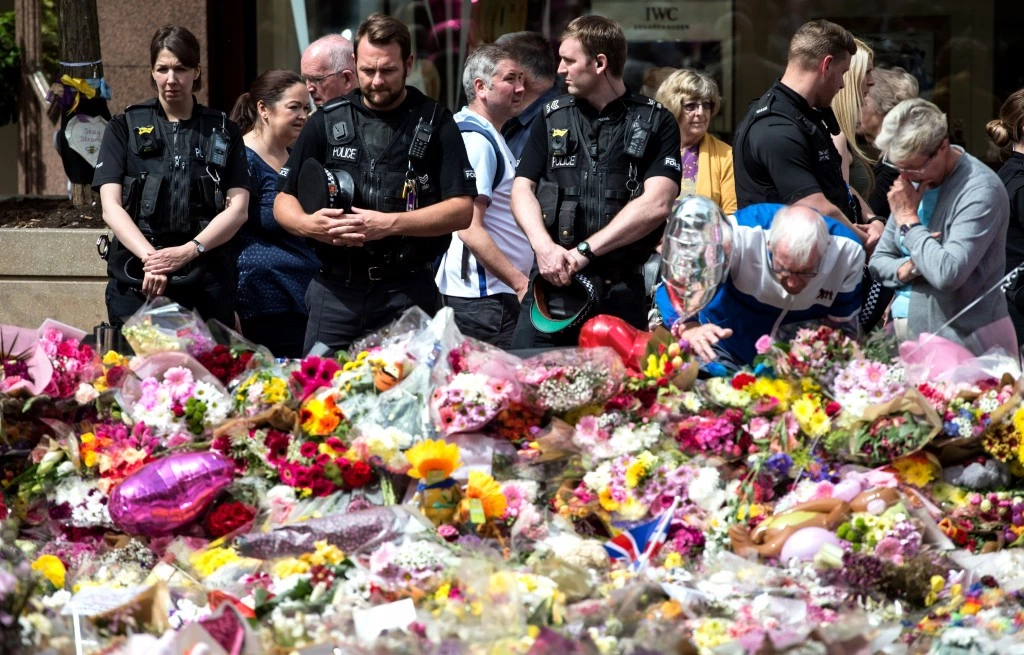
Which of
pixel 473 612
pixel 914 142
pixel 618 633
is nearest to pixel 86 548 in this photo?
pixel 473 612

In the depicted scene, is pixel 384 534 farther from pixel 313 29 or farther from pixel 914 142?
pixel 313 29

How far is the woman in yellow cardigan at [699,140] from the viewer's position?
6012 mm

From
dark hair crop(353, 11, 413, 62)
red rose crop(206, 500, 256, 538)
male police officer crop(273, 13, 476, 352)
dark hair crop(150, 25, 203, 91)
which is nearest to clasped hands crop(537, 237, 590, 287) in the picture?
male police officer crop(273, 13, 476, 352)

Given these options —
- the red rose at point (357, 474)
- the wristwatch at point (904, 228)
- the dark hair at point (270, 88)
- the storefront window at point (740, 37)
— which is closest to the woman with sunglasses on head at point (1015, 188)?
the wristwatch at point (904, 228)

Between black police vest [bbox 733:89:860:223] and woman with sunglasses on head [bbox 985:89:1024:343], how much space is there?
1.97 ft

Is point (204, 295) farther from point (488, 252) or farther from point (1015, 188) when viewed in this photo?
point (1015, 188)

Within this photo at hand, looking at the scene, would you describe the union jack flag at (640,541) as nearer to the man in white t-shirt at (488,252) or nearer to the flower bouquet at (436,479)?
the flower bouquet at (436,479)

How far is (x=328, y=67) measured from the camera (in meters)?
5.76

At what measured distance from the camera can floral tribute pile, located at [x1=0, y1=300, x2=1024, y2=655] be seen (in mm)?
2895

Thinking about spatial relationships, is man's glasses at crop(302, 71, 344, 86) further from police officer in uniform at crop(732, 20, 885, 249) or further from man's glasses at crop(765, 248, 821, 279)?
man's glasses at crop(765, 248, 821, 279)

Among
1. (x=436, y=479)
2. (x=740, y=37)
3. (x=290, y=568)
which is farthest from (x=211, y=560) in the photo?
(x=740, y=37)

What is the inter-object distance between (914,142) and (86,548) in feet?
8.38

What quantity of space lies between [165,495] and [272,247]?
231 cm

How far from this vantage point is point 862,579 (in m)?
3.07
